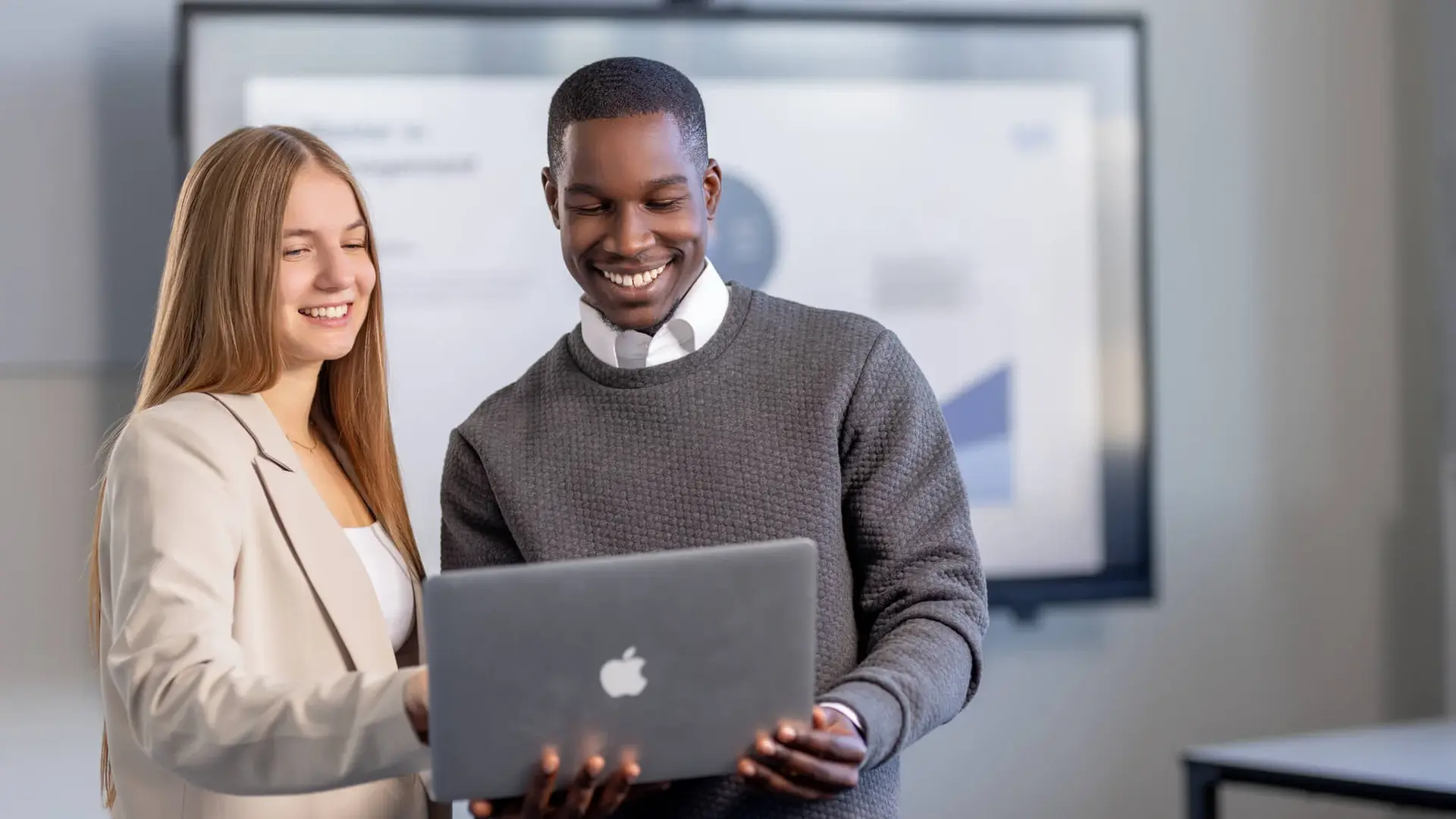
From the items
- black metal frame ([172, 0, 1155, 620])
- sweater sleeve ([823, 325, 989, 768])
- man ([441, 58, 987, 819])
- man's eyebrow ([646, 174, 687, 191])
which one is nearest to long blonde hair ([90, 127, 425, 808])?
man ([441, 58, 987, 819])

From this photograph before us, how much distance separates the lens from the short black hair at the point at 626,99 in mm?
1345

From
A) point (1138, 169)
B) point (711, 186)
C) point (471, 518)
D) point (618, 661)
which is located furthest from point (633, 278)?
point (1138, 169)

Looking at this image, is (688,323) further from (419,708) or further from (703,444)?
(419,708)

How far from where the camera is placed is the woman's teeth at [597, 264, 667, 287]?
1.36m

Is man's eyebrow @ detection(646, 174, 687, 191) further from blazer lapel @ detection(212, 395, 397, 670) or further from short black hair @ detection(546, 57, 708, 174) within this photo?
blazer lapel @ detection(212, 395, 397, 670)

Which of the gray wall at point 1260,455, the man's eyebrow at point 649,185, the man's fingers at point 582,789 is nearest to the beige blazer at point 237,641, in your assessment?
the man's fingers at point 582,789

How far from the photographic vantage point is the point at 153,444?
130 cm

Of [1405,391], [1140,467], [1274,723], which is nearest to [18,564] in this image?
[1140,467]

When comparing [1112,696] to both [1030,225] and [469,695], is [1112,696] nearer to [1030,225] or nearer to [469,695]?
[1030,225]

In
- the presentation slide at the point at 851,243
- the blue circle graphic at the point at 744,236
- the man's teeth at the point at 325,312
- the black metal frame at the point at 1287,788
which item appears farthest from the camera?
the blue circle graphic at the point at 744,236

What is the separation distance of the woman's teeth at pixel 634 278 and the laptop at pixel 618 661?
33 centimetres

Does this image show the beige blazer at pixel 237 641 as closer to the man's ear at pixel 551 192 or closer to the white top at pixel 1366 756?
the man's ear at pixel 551 192

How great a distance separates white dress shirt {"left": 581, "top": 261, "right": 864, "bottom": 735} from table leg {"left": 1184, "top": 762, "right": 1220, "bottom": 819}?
3.98ft

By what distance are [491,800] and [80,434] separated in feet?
4.25
